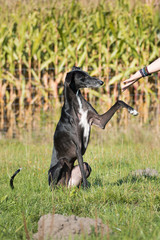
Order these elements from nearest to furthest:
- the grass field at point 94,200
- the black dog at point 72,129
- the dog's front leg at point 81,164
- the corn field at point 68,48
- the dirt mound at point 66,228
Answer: the dirt mound at point 66,228 < the grass field at point 94,200 < the dog's front leg at point 81,164 < the black dog at point 72,129 < the corn field at point 68,48

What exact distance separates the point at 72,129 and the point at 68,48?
501 centimetres

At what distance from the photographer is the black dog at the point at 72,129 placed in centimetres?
388

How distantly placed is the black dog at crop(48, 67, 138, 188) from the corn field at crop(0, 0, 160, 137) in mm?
4438

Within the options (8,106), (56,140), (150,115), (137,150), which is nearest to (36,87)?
(8,106)

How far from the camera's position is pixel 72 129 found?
3.87 meters

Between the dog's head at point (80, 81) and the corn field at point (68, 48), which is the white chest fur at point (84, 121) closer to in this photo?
the dog's head at point (80, 81)

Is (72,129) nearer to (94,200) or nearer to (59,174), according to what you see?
(59,174)

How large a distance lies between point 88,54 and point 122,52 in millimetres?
902

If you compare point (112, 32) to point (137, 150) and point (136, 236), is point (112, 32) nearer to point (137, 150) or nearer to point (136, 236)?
point (137, 150)

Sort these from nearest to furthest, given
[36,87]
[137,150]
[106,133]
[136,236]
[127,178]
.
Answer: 1. [136,236]
2. [127,178]
3. [137,150]
4. [106,133]
5. [36,87]

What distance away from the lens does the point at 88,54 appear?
9047mm

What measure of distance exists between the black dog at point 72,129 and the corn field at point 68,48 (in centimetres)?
444

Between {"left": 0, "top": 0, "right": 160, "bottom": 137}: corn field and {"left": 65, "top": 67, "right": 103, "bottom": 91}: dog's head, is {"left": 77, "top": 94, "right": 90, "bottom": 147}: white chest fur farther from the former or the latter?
{"left": 0, "top": 0, "right": 160, "bottom": 137}: corn field

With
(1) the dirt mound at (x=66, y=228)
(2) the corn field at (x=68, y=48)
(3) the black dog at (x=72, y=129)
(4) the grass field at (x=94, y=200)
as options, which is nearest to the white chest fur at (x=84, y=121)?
(3) the black dog at (x=72, y=129)
